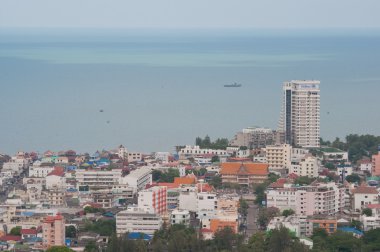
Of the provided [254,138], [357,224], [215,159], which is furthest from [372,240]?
[254,138]

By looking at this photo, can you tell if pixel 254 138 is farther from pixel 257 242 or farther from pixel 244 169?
pixel 257 242

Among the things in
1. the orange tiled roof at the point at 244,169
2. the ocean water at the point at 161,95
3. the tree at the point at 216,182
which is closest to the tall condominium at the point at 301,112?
the ocean water at the point at 161,95

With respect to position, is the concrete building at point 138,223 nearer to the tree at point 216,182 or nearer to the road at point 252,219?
the road at point 252,219

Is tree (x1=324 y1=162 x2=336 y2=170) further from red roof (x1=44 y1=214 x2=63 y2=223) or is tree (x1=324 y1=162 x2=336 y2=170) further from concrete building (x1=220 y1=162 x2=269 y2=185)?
red roof (x1=44 y1=214 x2=63 y2=223)

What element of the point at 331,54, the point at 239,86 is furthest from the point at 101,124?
the point at 331,54

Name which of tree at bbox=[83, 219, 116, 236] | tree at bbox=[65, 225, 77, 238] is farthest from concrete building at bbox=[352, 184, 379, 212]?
tree at bbox=[65, 225, 77, 238]

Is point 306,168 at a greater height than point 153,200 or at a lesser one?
greater
